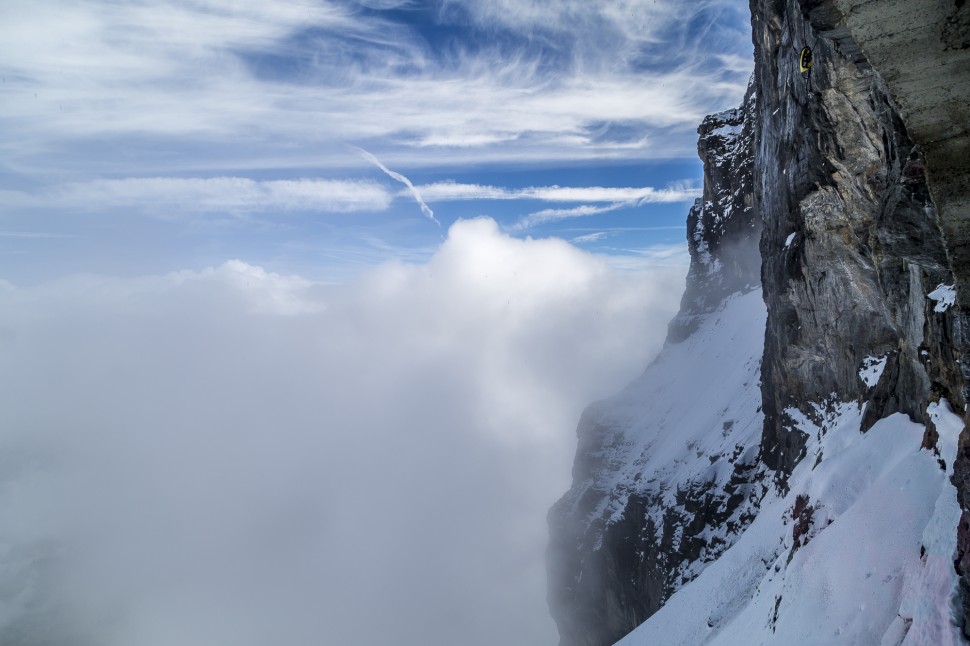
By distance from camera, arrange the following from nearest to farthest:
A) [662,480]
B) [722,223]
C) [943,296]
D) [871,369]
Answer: [943,296] → [871,369] → [662,480] → [722,223]

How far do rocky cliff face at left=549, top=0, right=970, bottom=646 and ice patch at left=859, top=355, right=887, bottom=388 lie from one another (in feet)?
0.32

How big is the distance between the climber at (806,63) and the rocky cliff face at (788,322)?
0.48 m

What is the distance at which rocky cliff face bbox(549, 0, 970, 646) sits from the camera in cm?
773

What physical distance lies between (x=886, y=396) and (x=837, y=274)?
9.09 metres

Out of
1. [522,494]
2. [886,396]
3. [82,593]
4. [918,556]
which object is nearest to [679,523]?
[886,396]

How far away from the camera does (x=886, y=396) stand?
17359mm

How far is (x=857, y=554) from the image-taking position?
12.6 meters

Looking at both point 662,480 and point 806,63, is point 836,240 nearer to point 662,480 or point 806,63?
point 806,63

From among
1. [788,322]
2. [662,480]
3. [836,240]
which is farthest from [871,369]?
[662,480]

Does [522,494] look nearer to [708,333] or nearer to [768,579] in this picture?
[708,333]

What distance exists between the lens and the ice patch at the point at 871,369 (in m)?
21.4

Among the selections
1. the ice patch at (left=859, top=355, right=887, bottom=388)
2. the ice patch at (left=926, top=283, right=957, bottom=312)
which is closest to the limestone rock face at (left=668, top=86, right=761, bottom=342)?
the ice patch at (left=859, top=355, right=887, bottom=388)

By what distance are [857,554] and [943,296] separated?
284 inches

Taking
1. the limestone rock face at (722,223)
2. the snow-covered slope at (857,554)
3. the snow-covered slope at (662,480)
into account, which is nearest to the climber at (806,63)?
the snow-covered slope at (857,554)
